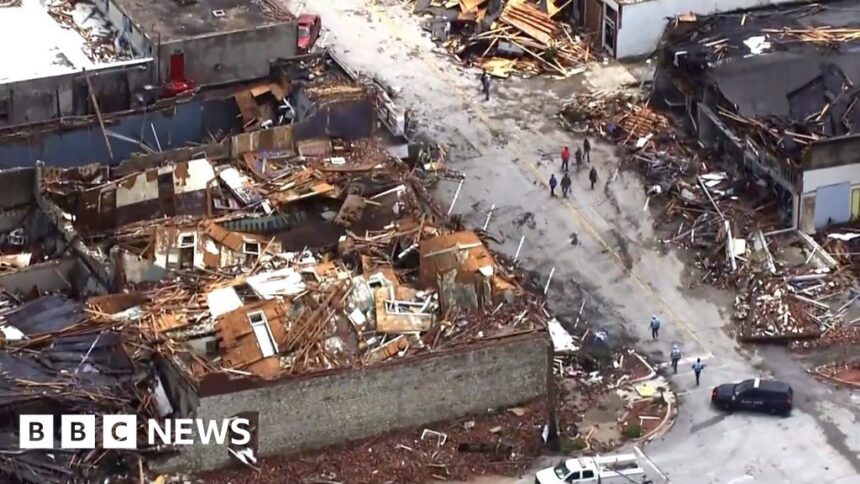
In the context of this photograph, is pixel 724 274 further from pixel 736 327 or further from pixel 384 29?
pixel 384 29

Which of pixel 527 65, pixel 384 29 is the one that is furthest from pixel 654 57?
pixel 384 29

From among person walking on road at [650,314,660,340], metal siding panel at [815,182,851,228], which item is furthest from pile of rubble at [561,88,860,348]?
person walking on road at [650,314,660,340]

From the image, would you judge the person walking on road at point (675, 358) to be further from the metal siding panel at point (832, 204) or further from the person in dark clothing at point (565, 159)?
the person in dark clothing at point (565, 159)

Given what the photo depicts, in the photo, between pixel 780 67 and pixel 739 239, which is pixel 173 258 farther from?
pixel 780 67

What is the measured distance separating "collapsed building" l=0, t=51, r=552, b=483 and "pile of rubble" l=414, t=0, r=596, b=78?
11.2 metres

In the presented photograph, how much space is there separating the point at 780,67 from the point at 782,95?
122cm

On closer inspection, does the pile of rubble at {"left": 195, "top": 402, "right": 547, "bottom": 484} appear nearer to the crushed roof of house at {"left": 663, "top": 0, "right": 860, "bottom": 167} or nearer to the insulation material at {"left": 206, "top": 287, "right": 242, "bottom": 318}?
the insulation material at {"left": 206, "top": 287, "right": 242, "bottom": 318}

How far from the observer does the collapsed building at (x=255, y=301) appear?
46.2 m

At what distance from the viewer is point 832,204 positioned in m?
56.8

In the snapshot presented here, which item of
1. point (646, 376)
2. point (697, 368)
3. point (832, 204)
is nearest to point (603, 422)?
point (646, 376)

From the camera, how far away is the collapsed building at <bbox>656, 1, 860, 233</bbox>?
185 feet

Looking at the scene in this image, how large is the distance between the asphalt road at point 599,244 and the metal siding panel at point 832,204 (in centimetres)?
467

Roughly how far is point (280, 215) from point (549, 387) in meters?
10.7

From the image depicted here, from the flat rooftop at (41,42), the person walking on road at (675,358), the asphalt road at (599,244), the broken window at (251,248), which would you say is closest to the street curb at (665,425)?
the asphalt road at (599,244)
